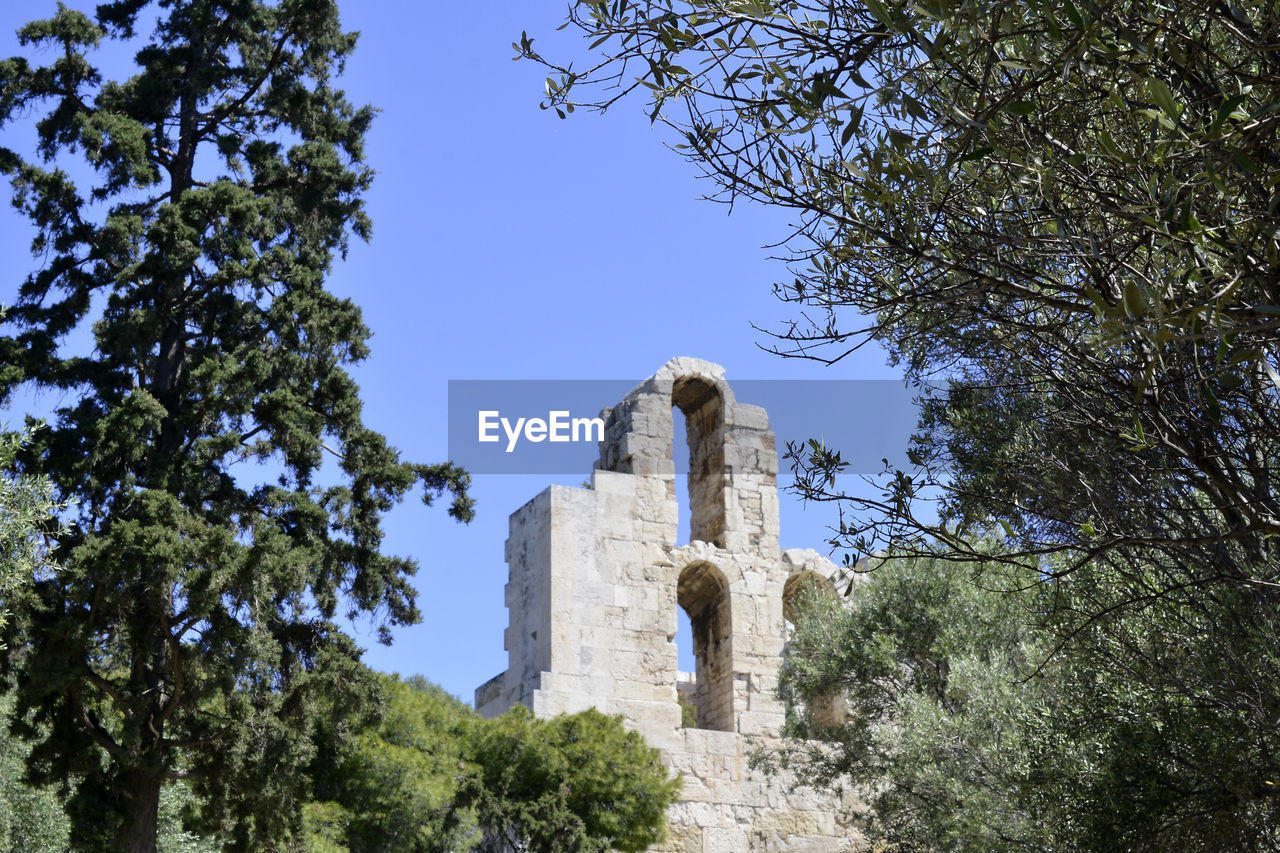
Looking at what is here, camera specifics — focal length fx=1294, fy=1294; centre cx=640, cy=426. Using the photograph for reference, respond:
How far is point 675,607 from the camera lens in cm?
2066

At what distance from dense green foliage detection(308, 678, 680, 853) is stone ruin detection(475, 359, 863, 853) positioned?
1.93 metres

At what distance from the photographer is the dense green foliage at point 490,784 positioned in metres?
14.3

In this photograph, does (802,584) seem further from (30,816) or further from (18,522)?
(18,522)

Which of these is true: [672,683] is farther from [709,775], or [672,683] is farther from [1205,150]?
[1205,150]

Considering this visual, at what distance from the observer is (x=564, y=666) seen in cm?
1928

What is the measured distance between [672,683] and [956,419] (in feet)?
38.4

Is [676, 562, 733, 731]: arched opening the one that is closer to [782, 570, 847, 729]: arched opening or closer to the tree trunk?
[782, 570, 847, 729]: arched opening

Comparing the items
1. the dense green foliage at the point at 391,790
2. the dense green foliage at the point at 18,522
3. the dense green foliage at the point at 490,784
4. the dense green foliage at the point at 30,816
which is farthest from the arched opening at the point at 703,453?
the dense green foliage at the point at 18,522

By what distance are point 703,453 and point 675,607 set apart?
3.52 m

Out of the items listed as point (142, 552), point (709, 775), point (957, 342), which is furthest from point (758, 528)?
point (957, 342)

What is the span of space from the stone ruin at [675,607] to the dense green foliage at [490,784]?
6.32 ft

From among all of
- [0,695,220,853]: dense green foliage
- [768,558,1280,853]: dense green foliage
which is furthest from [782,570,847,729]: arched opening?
[0,695,220,853]: dense green foliage

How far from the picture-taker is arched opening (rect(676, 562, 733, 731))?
20984mm

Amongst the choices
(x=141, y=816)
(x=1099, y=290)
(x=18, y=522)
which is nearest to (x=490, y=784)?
(x=141, y=816)
